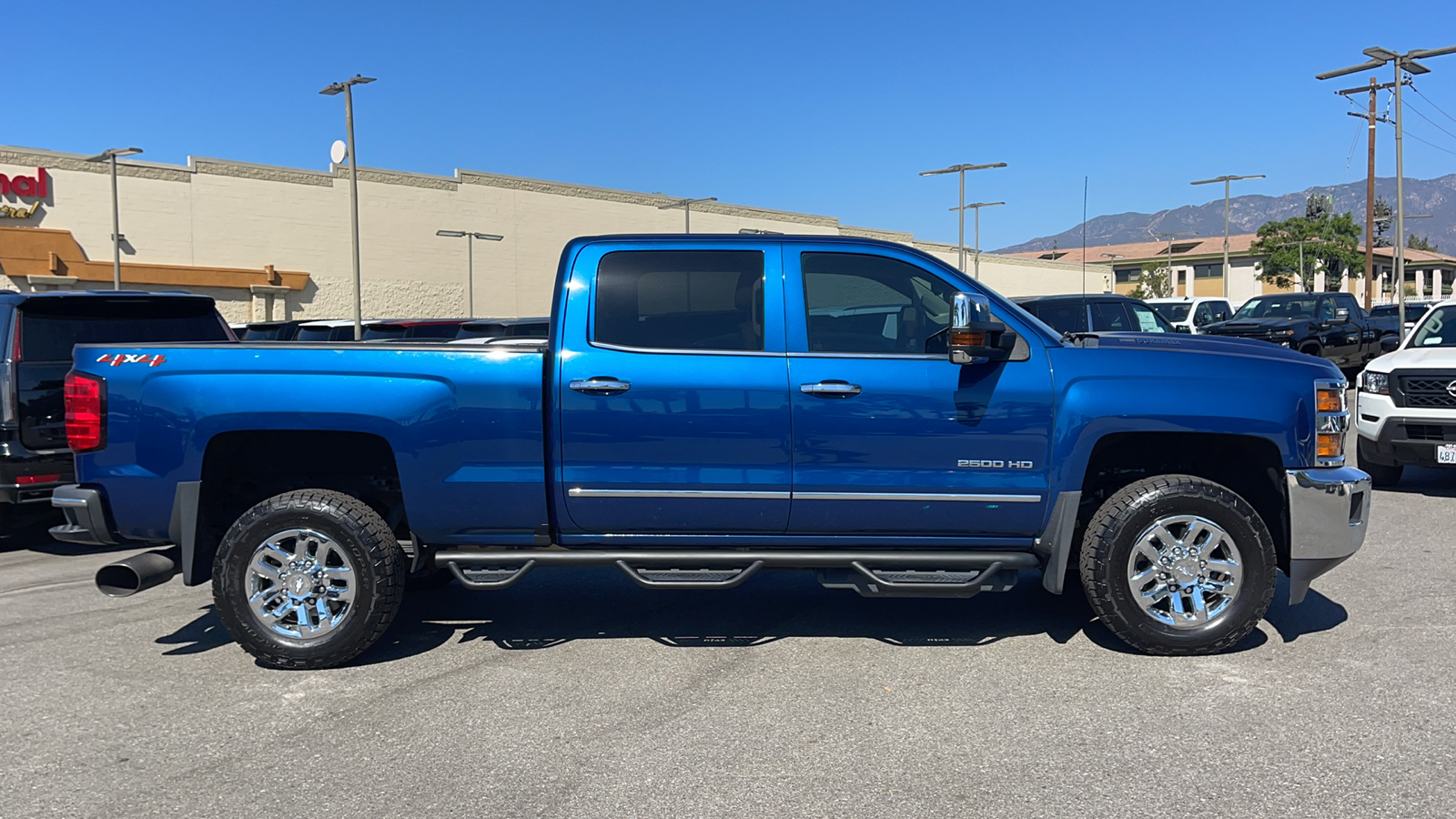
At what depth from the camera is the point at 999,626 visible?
5.76m

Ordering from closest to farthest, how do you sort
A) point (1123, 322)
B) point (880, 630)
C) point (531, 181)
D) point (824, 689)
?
point (824, 689) → point (880, 630) → point (1123, 322) → point (531, 181)

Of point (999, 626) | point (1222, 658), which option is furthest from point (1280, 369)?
point (999, 626)

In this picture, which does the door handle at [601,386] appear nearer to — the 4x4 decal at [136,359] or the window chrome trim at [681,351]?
the window chrome trim at [681,351]

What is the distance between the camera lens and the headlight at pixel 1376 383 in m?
9.20

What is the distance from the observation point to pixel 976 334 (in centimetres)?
488

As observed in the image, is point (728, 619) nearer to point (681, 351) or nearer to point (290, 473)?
point (681, 351)

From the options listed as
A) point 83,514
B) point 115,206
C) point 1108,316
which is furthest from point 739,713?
point 115,206

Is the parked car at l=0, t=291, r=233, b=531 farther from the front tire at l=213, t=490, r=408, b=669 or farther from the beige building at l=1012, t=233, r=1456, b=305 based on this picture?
the beige building at l=1012, t=233, r=1456, b=305

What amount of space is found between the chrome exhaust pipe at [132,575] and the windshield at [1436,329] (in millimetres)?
10162

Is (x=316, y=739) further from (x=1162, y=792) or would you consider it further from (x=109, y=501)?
(x=1162, y=792)

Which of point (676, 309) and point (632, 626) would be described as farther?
point (632, 626)

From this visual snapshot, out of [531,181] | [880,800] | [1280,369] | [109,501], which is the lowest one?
[880,800]

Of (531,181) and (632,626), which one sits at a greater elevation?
(531,181)

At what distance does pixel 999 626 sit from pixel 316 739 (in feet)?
11.0
